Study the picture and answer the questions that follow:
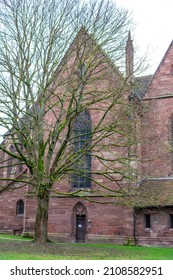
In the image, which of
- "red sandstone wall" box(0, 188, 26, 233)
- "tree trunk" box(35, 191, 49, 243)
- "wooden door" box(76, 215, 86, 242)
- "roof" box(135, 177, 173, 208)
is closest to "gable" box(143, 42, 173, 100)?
"roof" box(135, 177, 173, 208)

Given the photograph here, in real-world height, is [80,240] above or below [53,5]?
below

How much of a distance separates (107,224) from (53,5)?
45.4ft

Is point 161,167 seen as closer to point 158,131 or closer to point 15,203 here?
point 158,131

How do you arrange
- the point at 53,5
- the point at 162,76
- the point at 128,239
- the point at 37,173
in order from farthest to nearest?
the point at 162,76, the point at 128,239, the point at 53,5, the point at 37,173

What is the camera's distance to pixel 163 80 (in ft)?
86.2

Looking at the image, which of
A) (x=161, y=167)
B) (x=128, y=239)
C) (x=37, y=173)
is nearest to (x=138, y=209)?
(x=128, y=239)

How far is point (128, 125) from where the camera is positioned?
58.1 feet

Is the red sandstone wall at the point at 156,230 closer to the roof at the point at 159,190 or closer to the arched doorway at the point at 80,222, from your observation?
the roof at the point at 159,190

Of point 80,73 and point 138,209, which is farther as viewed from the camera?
point 138,209

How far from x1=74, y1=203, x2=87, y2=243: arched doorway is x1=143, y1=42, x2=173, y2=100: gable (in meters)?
9.25

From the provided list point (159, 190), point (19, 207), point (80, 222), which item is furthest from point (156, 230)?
point (19, 207)

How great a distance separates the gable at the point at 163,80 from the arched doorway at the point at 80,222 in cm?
925

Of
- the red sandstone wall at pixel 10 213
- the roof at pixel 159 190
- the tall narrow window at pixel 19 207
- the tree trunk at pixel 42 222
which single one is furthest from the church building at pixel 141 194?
the tall narrow window at pixel 19 207

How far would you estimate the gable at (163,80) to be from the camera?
25992 millimetres
